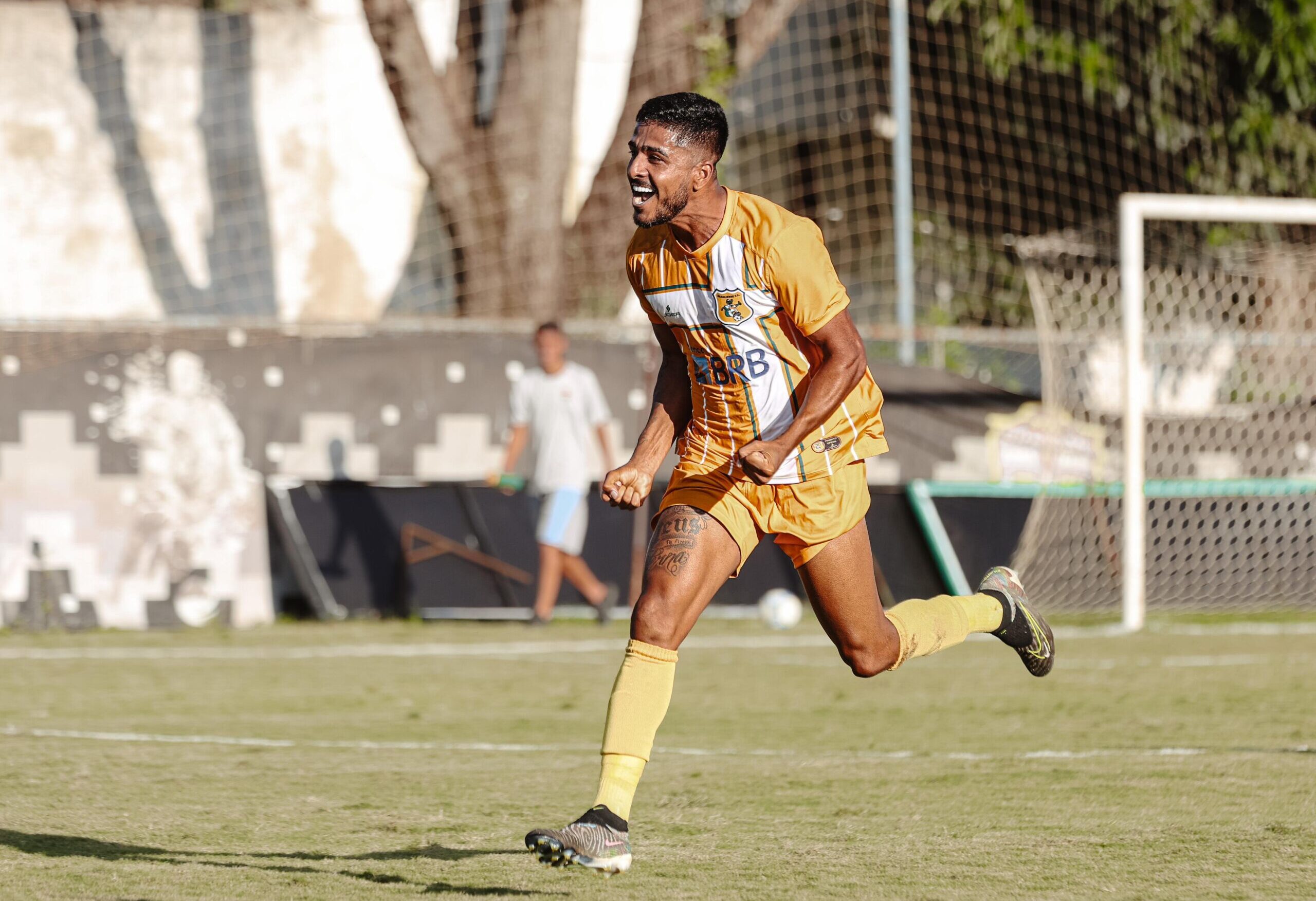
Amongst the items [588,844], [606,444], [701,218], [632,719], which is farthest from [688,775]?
[606,444]

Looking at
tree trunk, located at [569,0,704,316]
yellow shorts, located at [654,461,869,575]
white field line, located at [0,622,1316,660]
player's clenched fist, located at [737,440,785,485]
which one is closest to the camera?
player's clenched fist, located at [737,440,785,485]

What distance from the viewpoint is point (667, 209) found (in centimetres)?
490

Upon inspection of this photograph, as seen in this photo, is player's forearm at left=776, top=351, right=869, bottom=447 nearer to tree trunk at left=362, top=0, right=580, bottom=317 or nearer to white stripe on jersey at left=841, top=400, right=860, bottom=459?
white stripe on jersey at left=841, top=400, right=860, bottom=459

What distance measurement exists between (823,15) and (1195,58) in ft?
12.4

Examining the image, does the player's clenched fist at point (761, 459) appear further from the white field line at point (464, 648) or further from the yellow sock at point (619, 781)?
the white field line at point (464, 648)

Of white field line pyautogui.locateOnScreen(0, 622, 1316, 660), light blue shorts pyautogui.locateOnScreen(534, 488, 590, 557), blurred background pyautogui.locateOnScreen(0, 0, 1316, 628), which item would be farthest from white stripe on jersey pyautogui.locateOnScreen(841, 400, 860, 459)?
blurred background pyautogui.locateOnScreen(0, 0, 1316, 628)

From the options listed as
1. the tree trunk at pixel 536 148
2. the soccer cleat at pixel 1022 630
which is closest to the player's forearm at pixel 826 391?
the soccer cleat at pixel 1022 630

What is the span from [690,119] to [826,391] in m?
0.84

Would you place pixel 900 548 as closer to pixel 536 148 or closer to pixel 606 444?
pixel 606 444

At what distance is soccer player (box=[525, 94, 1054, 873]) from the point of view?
15.8ft

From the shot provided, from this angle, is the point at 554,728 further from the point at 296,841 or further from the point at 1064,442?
the point at 1064,442

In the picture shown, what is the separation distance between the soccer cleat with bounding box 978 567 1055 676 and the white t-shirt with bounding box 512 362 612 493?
625cm

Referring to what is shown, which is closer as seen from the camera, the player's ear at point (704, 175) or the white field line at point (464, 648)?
the player's ear at point (704, 175)

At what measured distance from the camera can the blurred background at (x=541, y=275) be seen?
12953 mm
